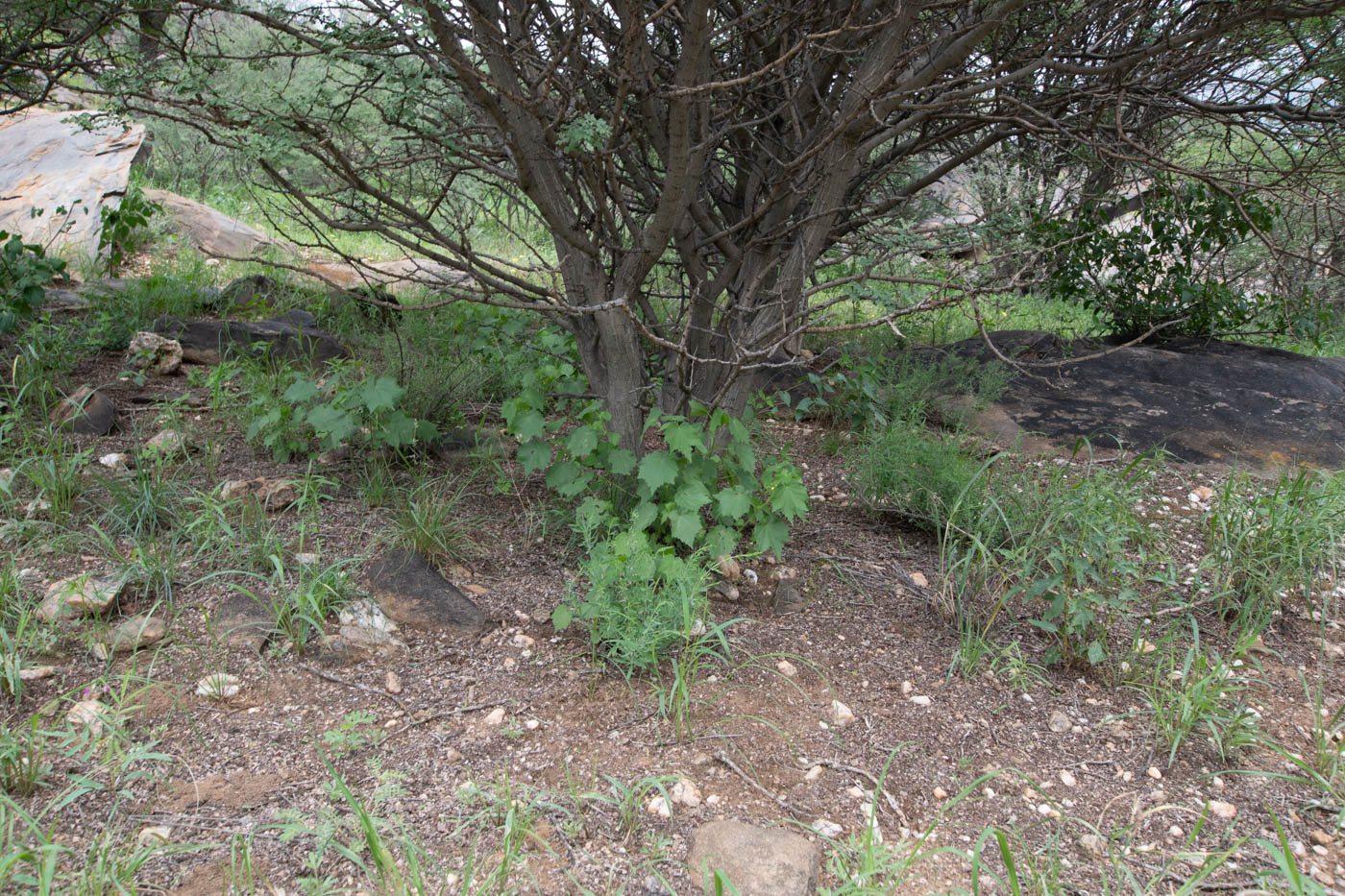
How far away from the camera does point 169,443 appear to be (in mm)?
3205

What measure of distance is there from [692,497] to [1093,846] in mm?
1295

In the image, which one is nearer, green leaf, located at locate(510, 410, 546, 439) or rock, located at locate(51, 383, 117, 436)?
green leaf, located at locate(510, 410, 546, 439)

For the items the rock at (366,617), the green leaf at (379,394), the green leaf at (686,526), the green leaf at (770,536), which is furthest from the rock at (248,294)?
the green leaf at (770,536)

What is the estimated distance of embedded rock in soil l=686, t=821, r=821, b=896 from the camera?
5.33 ft

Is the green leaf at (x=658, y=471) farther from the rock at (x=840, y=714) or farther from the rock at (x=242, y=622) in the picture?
the rock at (x=242, y=622)

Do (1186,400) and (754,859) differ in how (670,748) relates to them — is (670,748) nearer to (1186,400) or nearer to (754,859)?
(754,859)

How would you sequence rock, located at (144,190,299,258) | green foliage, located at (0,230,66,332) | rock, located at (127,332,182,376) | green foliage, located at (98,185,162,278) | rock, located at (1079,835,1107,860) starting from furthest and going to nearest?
1. rock, located at (144,190,299,258)
2. green foliage, located at (98,185,162,278)
3. rock, located at (127,332,182,376)
4. green foliage, located at (0,230,66,332)
5. rock, located at (1079,835,1107,860)

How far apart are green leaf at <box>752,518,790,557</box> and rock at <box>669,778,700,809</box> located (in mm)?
841

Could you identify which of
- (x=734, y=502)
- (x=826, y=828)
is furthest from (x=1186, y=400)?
(x=826, y=828)

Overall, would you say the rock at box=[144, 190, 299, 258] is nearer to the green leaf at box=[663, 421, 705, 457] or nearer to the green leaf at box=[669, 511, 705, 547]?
the green leaf at box=[663, 421, 705, 457]

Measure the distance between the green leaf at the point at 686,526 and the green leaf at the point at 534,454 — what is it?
514 millimetres

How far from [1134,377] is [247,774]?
15.2ft

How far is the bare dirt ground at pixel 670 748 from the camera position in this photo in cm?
172

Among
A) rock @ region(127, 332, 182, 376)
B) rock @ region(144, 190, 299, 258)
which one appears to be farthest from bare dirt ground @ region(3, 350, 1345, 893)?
rock @ region(144, 190, 299, 258)
